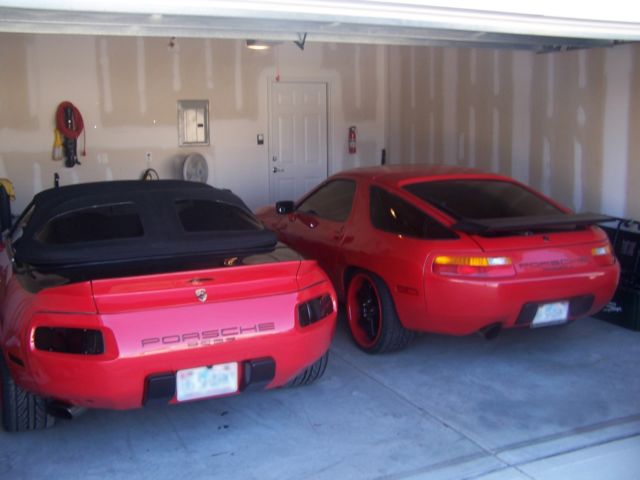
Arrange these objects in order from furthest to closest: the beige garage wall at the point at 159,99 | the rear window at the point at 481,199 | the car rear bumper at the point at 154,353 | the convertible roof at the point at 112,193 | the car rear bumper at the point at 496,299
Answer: the beige garage wall at the point at 159,99 → the rear window at the point at 481,199 → the car rear bumper at the point at 496,299 → the convertible roof at the point at 112,193 → the car rear bumper at the point at 154,353

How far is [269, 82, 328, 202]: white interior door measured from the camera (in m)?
11.0

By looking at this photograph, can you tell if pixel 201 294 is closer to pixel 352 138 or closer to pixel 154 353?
pixel 154 353

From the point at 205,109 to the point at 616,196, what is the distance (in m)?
5.70

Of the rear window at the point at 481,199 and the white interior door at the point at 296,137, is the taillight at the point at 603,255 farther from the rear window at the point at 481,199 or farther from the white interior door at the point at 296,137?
the white interior door at the point at 296,137

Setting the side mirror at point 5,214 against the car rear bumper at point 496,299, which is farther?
the side mirror at point 5,214

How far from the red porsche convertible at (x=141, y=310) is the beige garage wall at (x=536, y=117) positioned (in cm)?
431

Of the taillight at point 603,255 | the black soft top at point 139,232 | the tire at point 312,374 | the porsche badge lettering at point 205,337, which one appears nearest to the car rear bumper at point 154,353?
the porsche badge lettering at point 205,337

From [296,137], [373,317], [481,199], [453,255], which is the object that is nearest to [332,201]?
[373,317]

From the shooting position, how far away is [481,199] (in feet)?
18.7

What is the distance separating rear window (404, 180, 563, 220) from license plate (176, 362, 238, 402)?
226cm

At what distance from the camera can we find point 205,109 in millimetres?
10453

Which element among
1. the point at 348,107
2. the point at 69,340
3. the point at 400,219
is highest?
the point at 348,107

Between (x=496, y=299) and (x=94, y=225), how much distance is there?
8.48 ft

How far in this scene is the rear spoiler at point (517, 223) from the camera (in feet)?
16.0
